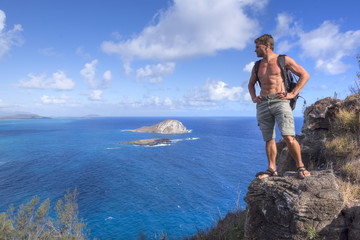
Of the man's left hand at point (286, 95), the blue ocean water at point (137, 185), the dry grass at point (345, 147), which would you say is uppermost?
the man's left hand at point (286, 95)

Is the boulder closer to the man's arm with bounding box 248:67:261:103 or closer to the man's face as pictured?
the man's arm with bounding box 248:67:261:103

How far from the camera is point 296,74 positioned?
5438mm

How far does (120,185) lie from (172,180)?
11.1 m

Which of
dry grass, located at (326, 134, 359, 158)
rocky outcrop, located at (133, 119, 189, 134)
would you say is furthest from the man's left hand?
rocky outcrop, located at (133, 119, 189, 134)

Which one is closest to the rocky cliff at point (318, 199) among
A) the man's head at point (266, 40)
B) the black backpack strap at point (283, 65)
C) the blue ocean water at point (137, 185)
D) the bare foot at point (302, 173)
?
the bare foot at point (302, 173)

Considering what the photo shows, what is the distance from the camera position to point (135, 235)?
929 inches

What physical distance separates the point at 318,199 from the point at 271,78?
3504 millimetres

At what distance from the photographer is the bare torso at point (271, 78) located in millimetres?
5641

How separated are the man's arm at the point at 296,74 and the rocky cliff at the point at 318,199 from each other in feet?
7.90

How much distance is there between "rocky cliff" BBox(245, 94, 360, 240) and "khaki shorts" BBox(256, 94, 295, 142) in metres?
1.44

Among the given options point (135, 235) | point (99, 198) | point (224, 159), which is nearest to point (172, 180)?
point (99, 198)

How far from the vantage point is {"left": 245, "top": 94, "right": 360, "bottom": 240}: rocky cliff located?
182 inches

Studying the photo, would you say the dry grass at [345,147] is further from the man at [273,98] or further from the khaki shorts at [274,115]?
the khaki shorts at [274,115]

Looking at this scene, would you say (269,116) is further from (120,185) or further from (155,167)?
(155,167)
